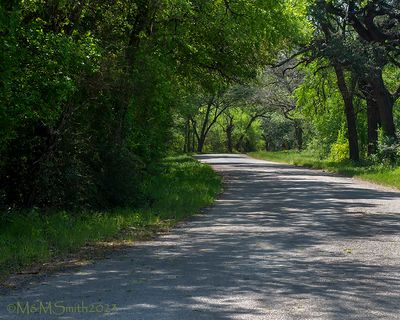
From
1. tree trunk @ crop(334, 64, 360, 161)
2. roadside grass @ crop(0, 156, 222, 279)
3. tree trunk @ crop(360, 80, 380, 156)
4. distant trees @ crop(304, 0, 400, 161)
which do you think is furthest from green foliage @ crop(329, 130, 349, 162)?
roadside grass @ crop(0, 156, 222, 279)

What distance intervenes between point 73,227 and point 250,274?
4.93m

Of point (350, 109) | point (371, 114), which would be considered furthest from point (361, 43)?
point (371, 114)

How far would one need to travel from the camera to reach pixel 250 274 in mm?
7656

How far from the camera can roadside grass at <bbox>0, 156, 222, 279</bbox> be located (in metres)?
9.03

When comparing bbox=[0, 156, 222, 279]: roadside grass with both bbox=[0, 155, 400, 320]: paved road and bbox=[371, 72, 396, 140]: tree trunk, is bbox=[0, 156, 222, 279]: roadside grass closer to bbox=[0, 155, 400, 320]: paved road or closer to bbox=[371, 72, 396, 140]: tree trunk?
bbox=[0, 155, 400, 320]: paved road

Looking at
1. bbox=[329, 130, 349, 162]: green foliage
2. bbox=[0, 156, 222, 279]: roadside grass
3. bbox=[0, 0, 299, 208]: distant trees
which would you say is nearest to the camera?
bbox=[0, 156, 222, 279]: roadside grass

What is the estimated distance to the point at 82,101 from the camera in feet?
45.9

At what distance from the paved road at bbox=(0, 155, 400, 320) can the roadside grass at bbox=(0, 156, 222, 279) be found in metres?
0.86

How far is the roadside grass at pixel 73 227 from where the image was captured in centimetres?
903

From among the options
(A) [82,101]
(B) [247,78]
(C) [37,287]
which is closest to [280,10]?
(B) [247,78]

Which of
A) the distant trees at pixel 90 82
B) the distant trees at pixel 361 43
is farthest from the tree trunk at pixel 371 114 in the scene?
the distant trees at pixel 90 82

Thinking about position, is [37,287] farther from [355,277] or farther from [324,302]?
[355,277]

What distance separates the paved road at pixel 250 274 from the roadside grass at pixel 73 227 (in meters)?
0.86

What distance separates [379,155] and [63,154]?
66.9 feet
